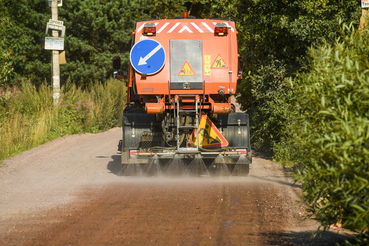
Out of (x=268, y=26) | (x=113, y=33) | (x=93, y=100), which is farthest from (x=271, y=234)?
(x=113, y=33)

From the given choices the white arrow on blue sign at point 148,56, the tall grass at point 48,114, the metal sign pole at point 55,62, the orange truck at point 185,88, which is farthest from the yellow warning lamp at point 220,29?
the metal sign pole at point 55,62

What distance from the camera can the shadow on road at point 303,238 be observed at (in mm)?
5234

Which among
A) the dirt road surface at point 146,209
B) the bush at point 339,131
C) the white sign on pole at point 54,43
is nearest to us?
the bush at point 339,131

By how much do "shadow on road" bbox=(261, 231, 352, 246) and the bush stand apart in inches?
24.1

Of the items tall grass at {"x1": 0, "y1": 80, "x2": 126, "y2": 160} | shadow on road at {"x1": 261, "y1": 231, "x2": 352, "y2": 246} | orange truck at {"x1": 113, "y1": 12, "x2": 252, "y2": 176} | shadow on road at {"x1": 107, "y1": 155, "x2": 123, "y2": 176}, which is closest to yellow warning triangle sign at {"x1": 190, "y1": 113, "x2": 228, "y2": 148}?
orange truck at {"x1": 113, "y1": 12, "x2": 252, "y2": 176}

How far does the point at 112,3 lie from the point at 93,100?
9.87 m

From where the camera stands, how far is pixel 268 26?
42.0ft

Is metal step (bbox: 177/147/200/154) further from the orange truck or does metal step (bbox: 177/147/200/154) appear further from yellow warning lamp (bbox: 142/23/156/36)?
yellow warning lamp (bbox: 142/23/156/36)

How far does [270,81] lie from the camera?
41.4 feet

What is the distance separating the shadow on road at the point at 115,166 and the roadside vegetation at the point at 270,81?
2.82 meters

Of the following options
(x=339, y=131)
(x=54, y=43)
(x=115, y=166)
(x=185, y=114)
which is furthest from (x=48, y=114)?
(x=339, y=131)

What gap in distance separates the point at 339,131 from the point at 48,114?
14547 mm

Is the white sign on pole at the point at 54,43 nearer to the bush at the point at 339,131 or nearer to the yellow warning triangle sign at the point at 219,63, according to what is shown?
the yellow warning triangle sign at the point at 219,63

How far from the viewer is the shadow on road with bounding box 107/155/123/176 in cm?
1086
